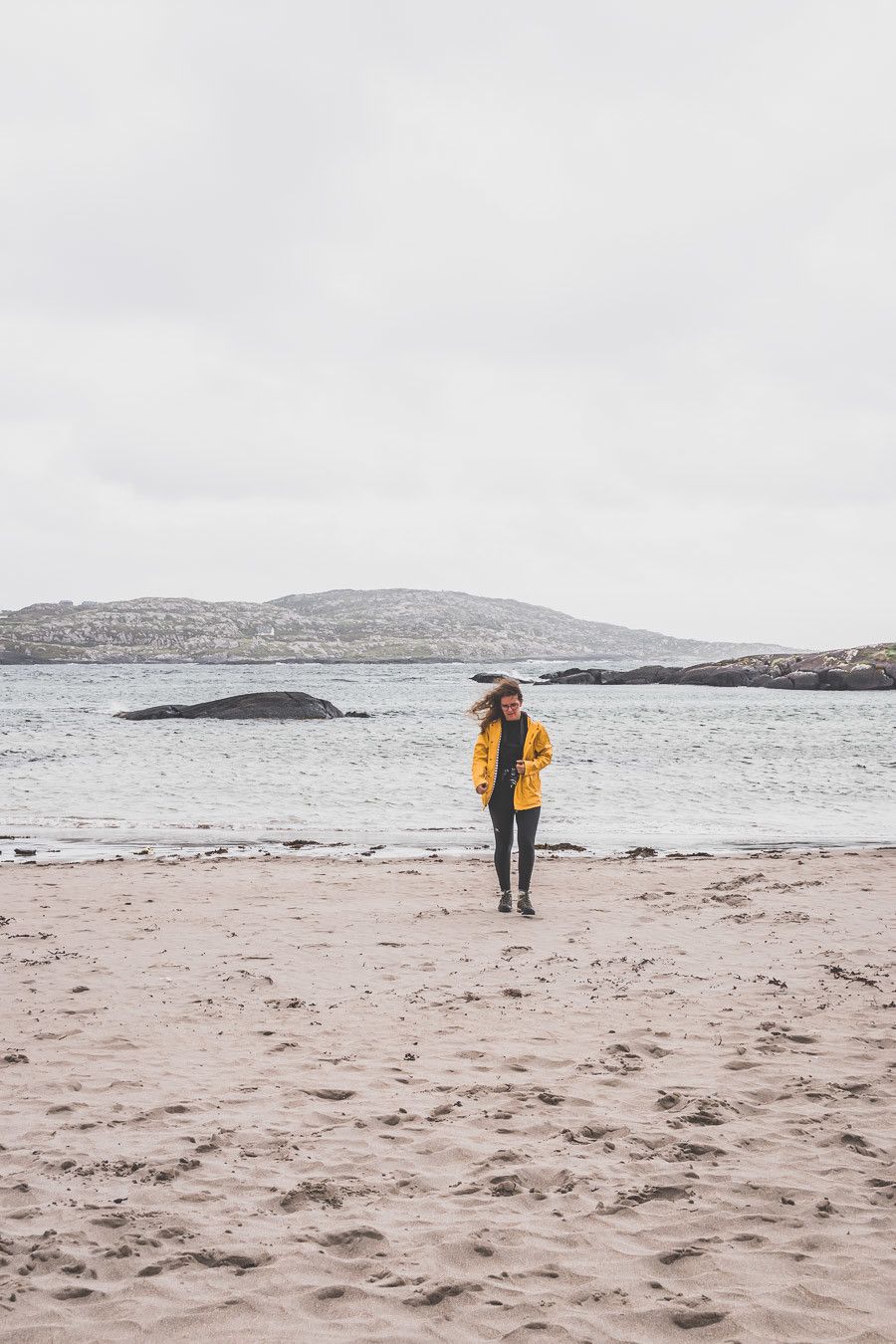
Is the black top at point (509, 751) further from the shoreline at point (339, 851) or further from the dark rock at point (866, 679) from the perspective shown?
the dark rock at point (866, 679)

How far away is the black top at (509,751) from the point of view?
9.74m

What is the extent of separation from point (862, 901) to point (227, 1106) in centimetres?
775

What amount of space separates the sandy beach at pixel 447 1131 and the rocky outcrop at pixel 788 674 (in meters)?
66.7

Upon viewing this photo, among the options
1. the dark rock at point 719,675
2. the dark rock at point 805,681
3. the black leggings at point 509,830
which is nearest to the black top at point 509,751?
the black leggings at point 509,830

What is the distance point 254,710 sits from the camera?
42.7 meters

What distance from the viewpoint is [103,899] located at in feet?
33.4

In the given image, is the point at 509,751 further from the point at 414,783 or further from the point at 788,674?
the point at 788,674

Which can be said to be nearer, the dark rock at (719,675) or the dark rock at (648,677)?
the dark rock at (719,675)

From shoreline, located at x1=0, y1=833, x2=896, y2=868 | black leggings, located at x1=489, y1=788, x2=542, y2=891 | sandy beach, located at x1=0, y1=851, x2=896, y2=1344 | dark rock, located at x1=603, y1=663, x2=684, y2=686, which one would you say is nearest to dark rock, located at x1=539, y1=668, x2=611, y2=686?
dark rock, located at x1=603, y1=663, x2=684, y2=686

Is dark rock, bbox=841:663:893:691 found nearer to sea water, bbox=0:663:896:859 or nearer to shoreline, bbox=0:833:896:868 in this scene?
sea water, bbox=0:663:896:859

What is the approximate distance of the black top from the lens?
9742 mm

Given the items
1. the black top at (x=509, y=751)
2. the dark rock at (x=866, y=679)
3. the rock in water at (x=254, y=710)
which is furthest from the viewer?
the dark rock at (x=866, y=679)

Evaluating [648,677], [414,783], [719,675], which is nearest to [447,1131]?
[414,783]

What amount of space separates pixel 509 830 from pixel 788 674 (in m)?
70.4
